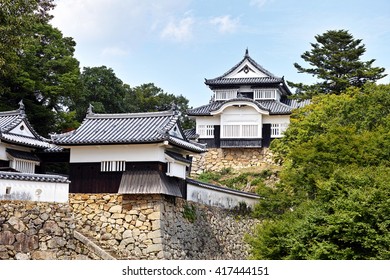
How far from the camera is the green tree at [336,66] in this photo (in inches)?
1672

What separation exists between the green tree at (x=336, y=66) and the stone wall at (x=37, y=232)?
885 inches

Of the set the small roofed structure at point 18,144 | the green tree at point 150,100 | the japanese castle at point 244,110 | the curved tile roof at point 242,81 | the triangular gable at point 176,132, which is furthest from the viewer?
the green tree at point 150,100

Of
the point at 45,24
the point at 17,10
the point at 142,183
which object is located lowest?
the point at 142,183

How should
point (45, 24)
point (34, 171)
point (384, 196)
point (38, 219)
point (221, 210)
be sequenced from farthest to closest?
point (45, 24) < point (221, 210) < point (34, 171) < point (38, 219) < point (384, 196)

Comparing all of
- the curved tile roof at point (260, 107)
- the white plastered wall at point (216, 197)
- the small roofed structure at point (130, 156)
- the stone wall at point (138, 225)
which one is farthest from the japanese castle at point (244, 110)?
the small roofed structure at point (130, 156)

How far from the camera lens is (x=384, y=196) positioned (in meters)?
18.2

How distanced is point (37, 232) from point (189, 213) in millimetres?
7271

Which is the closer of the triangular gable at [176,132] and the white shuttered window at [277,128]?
the triangular gable at [176,132]

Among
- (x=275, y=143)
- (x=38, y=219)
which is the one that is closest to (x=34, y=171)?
(x=38, y=219)

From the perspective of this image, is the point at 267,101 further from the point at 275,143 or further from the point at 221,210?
the point at 221,210

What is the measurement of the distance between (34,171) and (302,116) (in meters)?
12.6

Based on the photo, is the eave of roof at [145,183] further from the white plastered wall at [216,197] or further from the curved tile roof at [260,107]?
the curved tile roof at [260,107]

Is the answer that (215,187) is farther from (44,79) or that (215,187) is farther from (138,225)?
(44,79)

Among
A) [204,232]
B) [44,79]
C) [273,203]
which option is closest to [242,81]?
[44,79]
